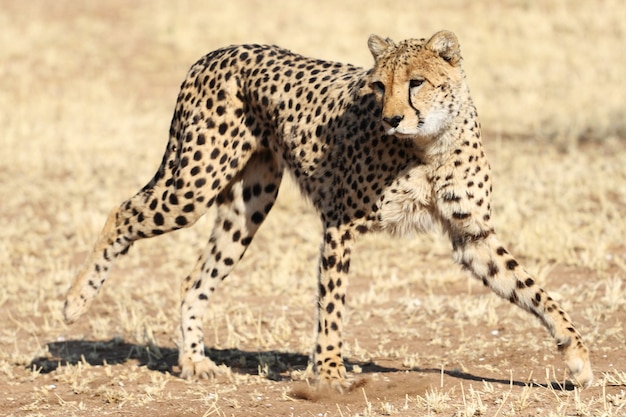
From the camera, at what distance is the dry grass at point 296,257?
17.9 feet

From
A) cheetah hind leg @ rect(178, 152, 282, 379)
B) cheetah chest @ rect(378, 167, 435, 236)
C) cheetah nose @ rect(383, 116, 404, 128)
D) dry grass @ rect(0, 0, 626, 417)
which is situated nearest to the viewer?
cheetah nose @ rect(383, 116, 404, 128)

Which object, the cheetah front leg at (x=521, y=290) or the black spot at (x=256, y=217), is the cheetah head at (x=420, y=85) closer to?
the cheetah front leg at (x=521, y=290)

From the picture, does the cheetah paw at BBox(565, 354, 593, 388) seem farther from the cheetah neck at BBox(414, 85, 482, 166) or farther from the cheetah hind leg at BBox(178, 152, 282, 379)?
the cheetah hind leg at BBox(178, 152, 282, 379)

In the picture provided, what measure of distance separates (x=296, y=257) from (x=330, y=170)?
2.94m

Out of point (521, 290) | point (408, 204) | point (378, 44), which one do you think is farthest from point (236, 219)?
point (521, 290)

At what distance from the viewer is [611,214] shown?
928 centimetres

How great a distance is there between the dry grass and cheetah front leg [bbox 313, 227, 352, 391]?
0.19 metres

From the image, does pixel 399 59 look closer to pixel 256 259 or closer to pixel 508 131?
pixel 256 259

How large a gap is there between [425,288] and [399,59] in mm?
→ 3076

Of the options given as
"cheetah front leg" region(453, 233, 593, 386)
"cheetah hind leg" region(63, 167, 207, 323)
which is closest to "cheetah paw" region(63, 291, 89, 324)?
"cheetah hind leg" region(63, 167, 207, 323)

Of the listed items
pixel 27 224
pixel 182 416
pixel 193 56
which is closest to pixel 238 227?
pixel 182 416

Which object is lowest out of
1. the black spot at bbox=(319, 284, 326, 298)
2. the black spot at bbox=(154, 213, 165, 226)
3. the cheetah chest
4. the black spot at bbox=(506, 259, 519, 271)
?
the black spot at bbox=(319, 284, 326, 298)

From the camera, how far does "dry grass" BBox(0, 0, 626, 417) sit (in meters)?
5.45

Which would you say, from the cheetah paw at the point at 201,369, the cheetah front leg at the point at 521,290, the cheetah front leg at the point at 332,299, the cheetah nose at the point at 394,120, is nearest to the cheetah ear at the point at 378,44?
the cheetah nose at the point at 394,120
